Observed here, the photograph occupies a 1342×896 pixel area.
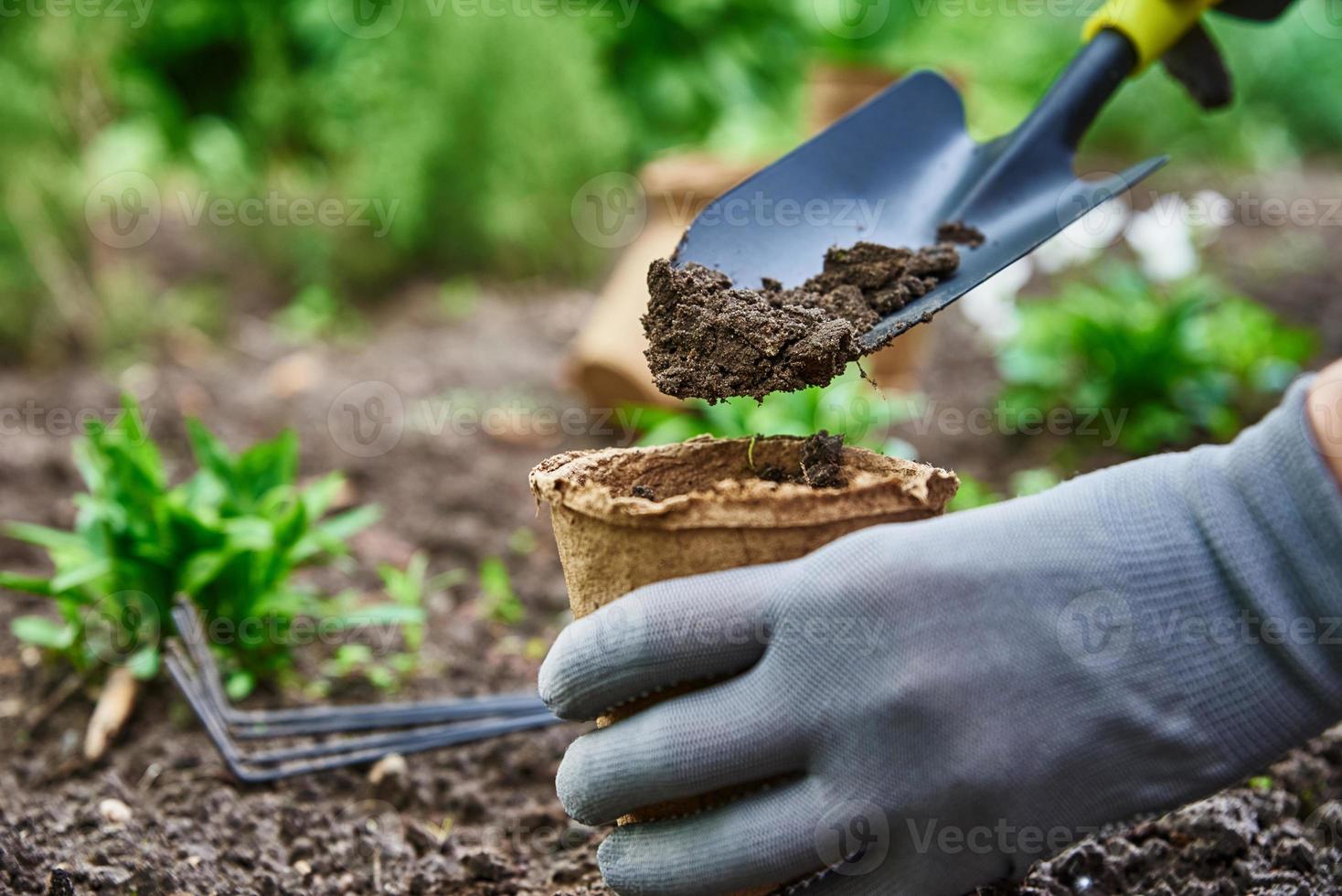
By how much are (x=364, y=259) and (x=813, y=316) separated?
374cm

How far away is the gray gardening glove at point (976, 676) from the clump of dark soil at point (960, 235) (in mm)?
615

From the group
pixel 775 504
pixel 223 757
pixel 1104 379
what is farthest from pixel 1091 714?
pixel 1104 379

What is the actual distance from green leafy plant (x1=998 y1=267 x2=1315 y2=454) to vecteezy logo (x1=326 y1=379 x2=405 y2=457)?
2000 millimetres

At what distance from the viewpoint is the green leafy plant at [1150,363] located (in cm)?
317

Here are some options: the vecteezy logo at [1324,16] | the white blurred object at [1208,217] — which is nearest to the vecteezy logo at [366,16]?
the white blurred object at [1208,217]

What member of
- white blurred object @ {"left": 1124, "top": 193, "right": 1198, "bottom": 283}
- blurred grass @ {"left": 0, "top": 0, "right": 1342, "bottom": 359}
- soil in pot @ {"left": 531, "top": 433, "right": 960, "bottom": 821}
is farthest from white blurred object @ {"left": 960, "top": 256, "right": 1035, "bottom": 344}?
soil in pot @ {"left": 531, "top": 433, "right": 960, "bottom": 821}

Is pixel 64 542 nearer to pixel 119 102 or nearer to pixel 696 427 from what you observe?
pixel 696 427

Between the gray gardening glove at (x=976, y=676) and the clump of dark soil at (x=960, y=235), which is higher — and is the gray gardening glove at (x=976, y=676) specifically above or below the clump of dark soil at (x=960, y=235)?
below

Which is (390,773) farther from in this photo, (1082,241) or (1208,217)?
(1082,241)

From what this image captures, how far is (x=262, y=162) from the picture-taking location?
4.81m

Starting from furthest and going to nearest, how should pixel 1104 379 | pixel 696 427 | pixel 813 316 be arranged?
1. pixel 1104 379
2. pixel 696 427
3. pixel 813 316

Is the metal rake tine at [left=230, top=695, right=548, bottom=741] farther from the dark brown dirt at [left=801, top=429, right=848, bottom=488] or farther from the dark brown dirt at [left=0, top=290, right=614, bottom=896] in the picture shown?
the dark brown dirt at [left=801, top=429, right=848, bottom=488]

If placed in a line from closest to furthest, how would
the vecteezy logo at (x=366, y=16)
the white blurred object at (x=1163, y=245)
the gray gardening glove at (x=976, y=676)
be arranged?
the gray gardening glove at (x=976, y=676) → the white blurred object at (x=1163, y=245) → the vecteezy logo at (x=366, y=16)

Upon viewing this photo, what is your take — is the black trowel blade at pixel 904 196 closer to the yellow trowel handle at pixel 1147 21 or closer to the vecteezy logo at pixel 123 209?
the yellow trowel handle at pixel 1147 21
